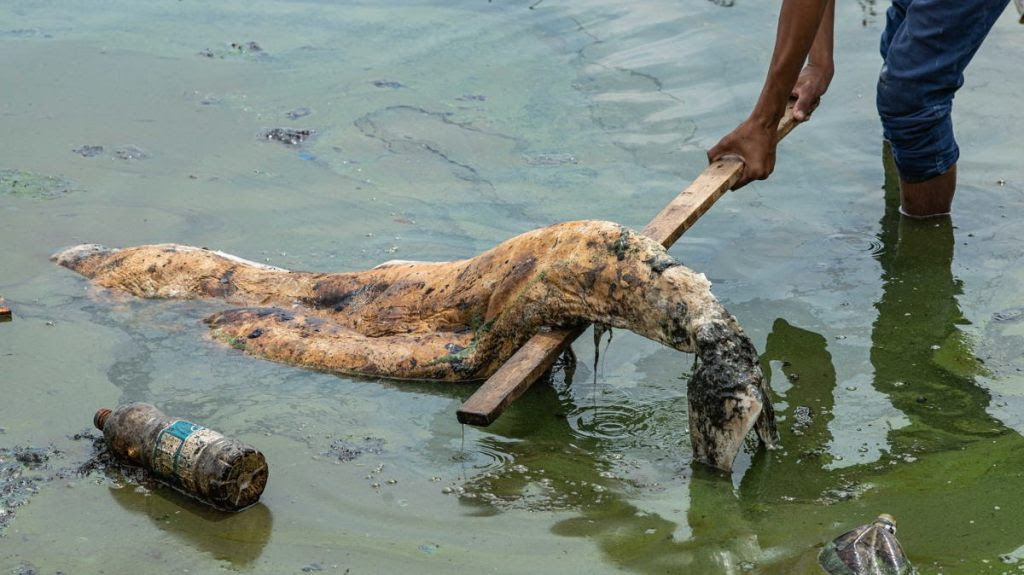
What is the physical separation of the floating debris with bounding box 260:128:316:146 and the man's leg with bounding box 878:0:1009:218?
122 inches

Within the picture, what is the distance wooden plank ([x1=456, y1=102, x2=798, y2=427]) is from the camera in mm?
3342

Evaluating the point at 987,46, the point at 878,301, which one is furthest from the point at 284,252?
the point at 987,46

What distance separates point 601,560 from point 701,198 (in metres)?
1.60

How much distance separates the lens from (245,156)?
21.1 ft

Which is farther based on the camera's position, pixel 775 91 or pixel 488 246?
pixel 488 246

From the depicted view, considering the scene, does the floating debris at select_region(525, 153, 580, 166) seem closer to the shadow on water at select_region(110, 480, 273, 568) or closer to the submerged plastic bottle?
the submerged plastic bottle

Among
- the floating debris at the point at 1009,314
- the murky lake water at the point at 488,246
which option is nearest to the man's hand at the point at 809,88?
the murky lake water at the point at 488,246

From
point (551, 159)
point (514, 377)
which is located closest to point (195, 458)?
point (514, 377)

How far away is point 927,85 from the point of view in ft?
15.9

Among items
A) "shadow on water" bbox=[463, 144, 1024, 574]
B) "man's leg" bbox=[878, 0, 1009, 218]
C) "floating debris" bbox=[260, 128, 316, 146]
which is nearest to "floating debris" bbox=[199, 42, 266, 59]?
"floating debris" bbox=[260, 128, 316, 146]

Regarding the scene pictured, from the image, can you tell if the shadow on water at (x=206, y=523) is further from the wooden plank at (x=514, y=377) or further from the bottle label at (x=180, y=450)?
the wooden plank at (x=514, y=377)

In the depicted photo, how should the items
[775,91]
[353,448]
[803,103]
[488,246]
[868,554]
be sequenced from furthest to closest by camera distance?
[488,246] → [803,103] → [775,91] → [353,448] → [868,554]

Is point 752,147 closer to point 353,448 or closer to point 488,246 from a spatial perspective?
point 488,246

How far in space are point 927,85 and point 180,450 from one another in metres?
3.23
